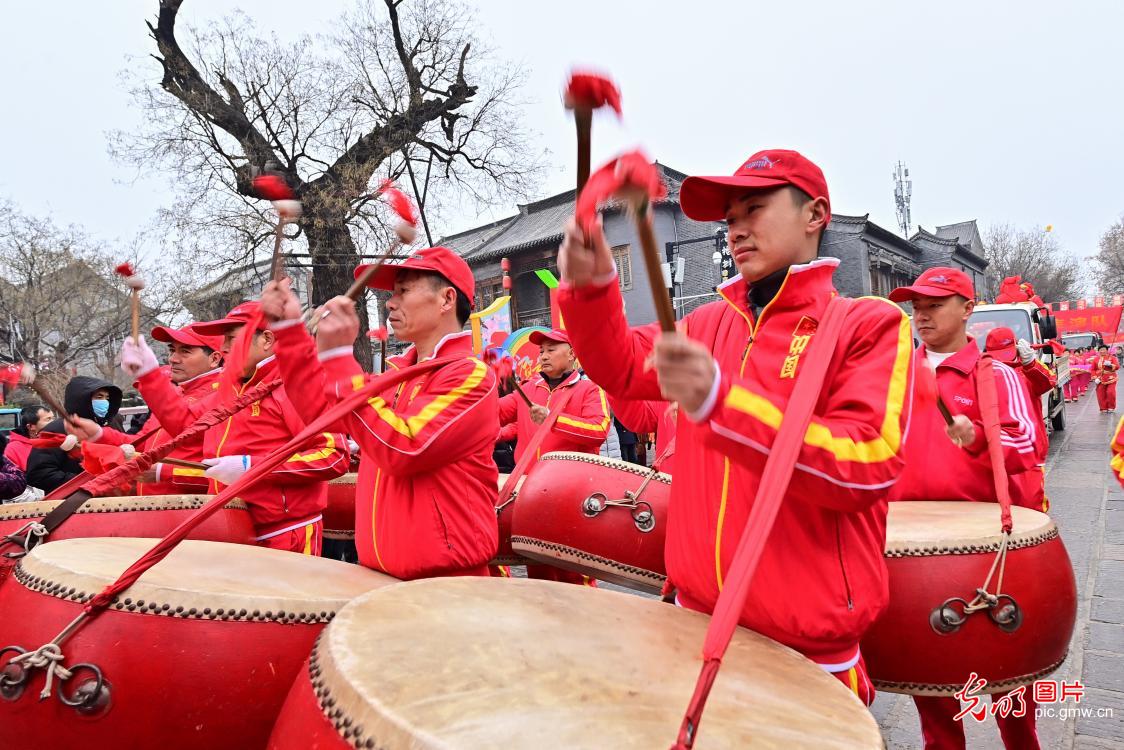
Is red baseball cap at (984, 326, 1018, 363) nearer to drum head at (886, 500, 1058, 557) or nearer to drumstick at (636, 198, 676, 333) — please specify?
drum head at (886, 500, 1058, 557)

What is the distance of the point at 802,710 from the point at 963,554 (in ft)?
3.38

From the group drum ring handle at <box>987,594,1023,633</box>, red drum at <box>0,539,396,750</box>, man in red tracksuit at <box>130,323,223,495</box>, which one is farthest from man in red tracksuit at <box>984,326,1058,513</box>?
man in red tracksuit at <box>130,323,223,495</box>

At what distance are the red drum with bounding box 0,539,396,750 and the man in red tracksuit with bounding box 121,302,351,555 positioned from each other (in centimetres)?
130

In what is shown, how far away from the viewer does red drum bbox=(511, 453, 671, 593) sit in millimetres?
2580

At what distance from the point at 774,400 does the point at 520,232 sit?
2806 centimetres

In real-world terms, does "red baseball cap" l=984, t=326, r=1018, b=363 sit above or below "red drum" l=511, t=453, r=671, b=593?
above

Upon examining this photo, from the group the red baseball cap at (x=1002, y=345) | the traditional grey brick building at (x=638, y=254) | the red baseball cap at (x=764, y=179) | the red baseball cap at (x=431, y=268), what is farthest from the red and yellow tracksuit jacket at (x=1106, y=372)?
the red baseball cap at (x=764, y=179)

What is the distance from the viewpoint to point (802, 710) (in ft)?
3.61

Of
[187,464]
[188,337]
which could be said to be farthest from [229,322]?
[187,464]

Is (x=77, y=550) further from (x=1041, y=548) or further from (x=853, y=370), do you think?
(x=1041, y=548)

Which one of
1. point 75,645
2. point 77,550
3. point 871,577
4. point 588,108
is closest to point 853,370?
point 871,577

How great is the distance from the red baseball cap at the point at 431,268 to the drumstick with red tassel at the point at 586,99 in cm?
138

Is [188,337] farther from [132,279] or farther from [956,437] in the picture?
[956,437]

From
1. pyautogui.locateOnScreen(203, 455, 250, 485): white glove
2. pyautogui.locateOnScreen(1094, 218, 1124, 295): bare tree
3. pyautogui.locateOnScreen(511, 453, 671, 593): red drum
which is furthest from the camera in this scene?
pyautogui.locateOnScreen(1094, 218, 1124, 295): bare tree
